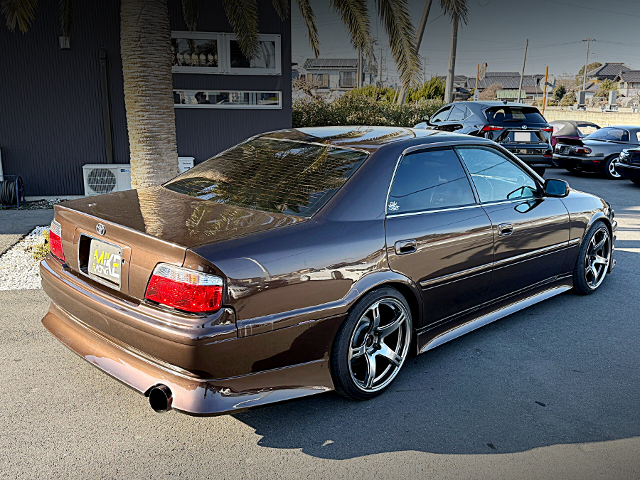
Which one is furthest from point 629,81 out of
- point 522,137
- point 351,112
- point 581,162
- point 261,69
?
point 261,69

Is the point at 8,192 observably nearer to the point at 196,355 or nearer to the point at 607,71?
the point at 196,355

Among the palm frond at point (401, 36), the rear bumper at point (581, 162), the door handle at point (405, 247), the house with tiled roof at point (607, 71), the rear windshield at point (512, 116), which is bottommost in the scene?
the rear bumper at point (581, 162)

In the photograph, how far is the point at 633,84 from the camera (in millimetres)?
98000

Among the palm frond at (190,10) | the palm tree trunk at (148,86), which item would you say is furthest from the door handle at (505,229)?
the palm frond at (190,10)

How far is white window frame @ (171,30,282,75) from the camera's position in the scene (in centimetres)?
1038

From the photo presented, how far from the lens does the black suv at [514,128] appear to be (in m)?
12.1

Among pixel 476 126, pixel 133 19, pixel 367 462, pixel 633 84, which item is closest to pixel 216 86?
pixel 133 19

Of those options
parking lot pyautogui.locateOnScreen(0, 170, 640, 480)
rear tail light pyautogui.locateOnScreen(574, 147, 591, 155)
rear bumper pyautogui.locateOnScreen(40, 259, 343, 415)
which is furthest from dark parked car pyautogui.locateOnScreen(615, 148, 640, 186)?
rear bumper pyautogui.locateOnScreen(40, 259, 343, 415)

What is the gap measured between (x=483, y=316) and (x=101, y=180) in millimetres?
7601

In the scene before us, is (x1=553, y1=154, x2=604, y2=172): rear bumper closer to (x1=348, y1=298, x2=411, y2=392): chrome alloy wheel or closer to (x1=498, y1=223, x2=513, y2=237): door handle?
(x1=498, y1=223, x2=513, y2=237): door handle

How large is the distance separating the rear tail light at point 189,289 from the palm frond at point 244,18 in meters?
5.27

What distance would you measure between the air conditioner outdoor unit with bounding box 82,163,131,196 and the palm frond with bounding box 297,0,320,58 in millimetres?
4052

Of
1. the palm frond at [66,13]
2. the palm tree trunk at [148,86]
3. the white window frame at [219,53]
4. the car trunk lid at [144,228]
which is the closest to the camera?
the car trunk lid at [144,228]

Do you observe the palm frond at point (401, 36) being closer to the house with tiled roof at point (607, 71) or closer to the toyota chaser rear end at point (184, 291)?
the toyota chaser rear end at point (184, 291)
